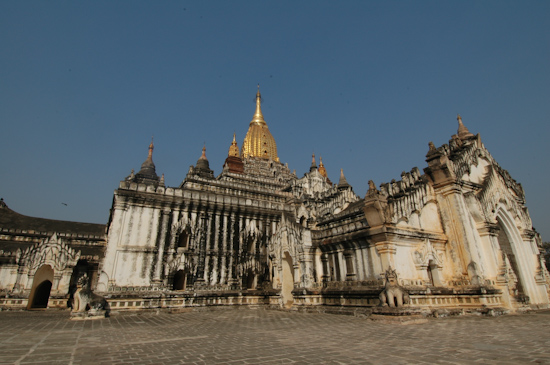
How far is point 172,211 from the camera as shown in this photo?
22797 mm

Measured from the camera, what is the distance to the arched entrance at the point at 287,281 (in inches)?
771

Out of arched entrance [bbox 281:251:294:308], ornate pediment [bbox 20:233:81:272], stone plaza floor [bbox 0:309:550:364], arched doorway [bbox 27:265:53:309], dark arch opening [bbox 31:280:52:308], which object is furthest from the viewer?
dark arch opening [bbox 31:280:52:308]

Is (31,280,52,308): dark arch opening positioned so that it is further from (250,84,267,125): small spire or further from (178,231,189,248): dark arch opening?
(250,84,267,125): small spire

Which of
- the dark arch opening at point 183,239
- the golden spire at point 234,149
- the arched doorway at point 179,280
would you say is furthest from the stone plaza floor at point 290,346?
the golden spire at point 234,149

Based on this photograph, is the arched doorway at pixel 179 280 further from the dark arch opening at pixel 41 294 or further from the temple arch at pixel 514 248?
the temple arch at pixel 514 248

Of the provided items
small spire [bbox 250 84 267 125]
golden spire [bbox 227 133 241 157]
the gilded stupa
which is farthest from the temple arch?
small spire [bbox 250 84 267 125]

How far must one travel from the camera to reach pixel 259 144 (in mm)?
63906

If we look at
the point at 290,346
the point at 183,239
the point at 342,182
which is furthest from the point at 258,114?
the point at 290,346

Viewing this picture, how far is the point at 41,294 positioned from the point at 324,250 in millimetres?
20840

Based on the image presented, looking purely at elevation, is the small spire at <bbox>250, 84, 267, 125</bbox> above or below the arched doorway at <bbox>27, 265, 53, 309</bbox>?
above

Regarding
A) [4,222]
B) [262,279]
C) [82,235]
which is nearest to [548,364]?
[262,279]

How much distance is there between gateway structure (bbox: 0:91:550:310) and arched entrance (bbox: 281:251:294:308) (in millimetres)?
74

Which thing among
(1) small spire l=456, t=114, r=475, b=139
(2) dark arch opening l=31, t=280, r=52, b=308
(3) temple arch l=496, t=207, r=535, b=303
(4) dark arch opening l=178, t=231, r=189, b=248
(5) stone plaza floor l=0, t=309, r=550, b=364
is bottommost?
(5) stone plaza floor l=0, t=309, r=550, b=364

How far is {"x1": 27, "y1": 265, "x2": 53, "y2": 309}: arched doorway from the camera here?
21.6 meters
